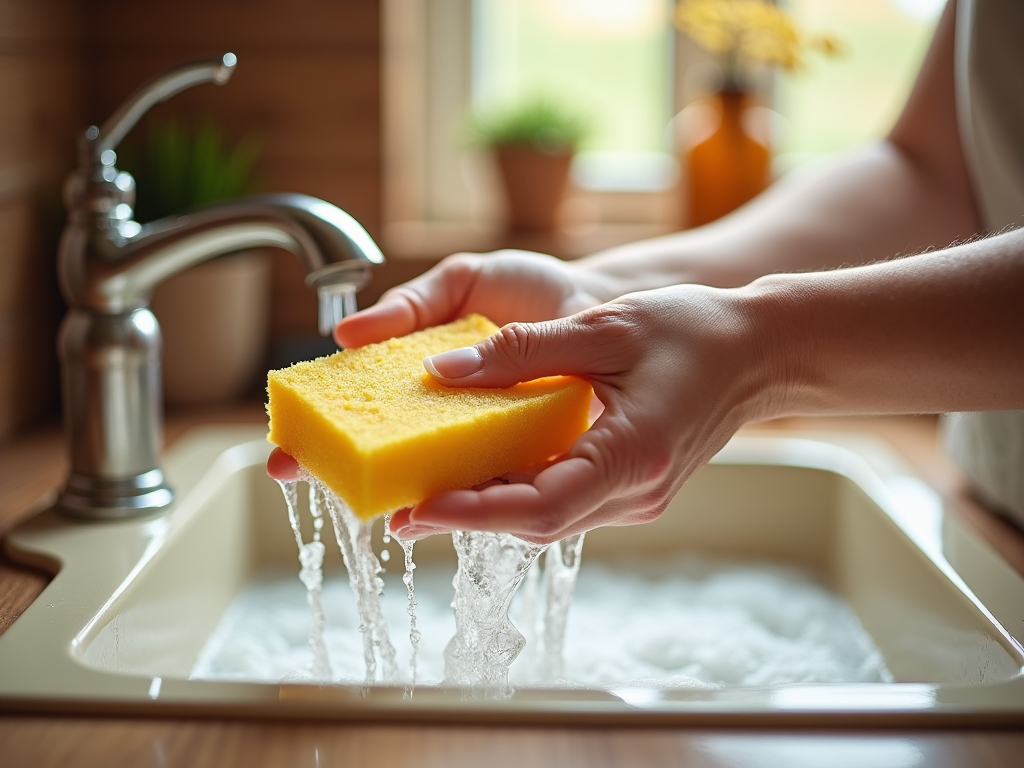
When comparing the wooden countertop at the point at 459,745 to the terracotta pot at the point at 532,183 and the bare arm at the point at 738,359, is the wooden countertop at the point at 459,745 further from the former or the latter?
the terracotta pot at the point at 532,183

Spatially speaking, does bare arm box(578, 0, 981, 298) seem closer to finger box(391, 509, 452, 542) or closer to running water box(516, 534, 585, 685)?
running water box(516, 534, 585, 685)

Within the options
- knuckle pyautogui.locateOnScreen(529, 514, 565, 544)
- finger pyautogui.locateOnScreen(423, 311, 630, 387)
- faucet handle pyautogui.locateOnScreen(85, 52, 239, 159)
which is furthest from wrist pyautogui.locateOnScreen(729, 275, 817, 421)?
faucet handle pyautogui.locateOnScreen(85, 52, 239, 159)

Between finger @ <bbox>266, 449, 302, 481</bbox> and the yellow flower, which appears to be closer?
finger @ <bbox>266, 449, 302, 481</bbox>

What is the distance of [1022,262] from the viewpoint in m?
0.72

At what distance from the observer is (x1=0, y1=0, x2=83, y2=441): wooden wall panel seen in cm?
122

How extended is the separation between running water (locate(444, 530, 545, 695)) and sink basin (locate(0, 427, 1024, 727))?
0.11 m

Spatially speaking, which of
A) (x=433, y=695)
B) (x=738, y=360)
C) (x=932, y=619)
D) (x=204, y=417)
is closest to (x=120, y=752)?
(x=433, y=695)

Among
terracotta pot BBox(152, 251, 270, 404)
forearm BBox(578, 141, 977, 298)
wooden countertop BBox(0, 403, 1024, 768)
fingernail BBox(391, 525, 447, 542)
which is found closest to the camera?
wooden countertop BBox(0, 403, 1024, 768)

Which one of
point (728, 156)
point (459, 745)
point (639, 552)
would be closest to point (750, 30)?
point (728, 156)

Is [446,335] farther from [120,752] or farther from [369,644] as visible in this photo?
[120,752]

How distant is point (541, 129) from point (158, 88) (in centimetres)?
74

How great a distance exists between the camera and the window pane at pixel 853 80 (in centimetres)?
178

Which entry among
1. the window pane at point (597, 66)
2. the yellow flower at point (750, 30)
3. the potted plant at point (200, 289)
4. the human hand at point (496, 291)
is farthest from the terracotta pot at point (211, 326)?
the yellow flower at point (750, 30)

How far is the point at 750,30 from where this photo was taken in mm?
1486
